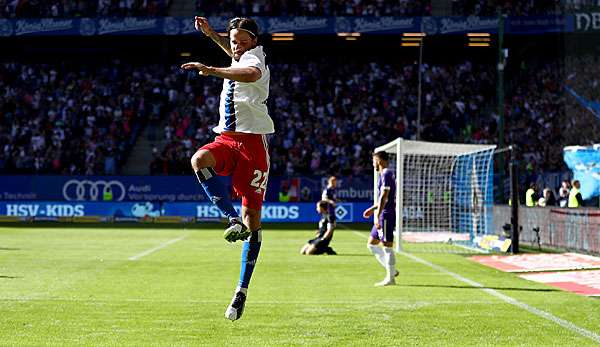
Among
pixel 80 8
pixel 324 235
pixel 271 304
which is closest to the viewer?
pixel 271 304

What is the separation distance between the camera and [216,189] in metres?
7.93

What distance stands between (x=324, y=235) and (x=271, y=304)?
1032cm

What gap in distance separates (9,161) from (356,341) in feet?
120

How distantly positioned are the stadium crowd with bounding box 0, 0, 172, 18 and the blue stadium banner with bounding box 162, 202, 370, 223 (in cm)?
1223

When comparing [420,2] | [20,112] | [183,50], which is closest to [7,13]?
[20,112]

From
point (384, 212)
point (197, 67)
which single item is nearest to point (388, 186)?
point (384, 212)

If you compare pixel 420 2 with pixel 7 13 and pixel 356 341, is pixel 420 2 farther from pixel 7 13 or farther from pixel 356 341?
pixel 356 341

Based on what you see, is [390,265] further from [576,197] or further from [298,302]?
[576,197]

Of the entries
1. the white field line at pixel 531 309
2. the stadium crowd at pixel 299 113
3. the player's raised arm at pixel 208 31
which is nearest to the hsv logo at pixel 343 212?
the stadium crowd at pixel 299 113

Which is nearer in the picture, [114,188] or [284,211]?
[284,211]

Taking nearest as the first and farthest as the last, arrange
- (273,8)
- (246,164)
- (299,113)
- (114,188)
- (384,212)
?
(246,164)
(384,212)
(114,188)
(299,113)
(273,8)

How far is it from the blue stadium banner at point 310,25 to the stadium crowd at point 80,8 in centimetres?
124

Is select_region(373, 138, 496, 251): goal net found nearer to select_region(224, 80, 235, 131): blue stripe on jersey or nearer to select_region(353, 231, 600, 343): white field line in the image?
select_region(353, 231, 600, 343): white field line

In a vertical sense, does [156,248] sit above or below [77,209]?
below
